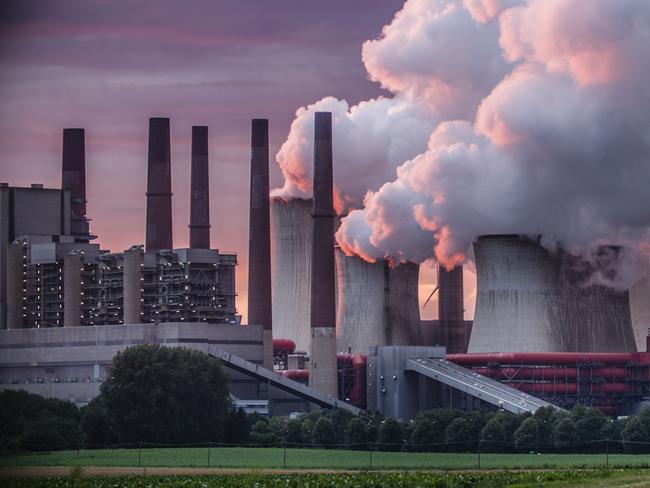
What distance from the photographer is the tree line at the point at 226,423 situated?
9681cm

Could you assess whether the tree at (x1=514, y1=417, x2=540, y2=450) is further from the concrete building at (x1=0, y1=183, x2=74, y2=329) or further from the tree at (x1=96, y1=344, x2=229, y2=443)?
the concrete building at (x1=0, y1=183, x2=74, y2=329)

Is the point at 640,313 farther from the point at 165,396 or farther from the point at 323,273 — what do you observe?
the point at 165,396

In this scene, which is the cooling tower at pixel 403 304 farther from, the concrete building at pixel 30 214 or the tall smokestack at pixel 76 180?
the concrete building at pixel 30 214

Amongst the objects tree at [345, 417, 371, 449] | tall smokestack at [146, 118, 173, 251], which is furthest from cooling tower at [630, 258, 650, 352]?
tree at [345, 417, 371, 449]

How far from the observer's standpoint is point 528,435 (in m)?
98.1

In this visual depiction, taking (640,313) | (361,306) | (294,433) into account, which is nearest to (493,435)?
(294,433)

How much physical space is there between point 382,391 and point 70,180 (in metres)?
26.7

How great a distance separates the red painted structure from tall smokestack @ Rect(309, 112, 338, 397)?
28.7 feet

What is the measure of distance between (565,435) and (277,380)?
28.0 metres

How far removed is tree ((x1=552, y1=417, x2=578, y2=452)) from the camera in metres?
96.1

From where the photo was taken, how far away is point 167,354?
349 feet

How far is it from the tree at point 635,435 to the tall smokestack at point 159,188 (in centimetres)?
4005

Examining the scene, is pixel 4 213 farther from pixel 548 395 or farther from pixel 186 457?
pixel 186 457

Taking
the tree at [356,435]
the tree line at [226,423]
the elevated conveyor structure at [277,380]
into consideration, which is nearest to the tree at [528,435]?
the tree line at [226,423]
